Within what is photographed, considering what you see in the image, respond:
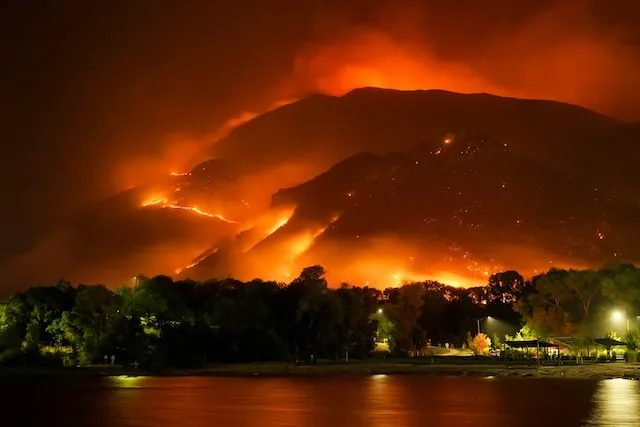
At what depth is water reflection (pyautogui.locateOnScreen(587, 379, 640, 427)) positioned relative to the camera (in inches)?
1107

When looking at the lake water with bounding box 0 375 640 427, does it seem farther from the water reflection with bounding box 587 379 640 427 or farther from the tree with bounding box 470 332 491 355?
the tree with bounding box 470 332 491 355

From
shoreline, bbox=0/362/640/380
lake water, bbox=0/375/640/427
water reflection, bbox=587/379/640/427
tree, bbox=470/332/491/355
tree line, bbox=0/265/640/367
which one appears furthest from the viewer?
tree, bbox=470/332/491/355

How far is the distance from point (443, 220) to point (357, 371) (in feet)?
230

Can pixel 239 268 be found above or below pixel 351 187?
below

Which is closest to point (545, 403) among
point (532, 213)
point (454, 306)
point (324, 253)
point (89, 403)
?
point (89, 403)

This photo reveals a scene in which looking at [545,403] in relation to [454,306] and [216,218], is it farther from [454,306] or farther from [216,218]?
[216,218]

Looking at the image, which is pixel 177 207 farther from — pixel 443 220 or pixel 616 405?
pixel 616 405

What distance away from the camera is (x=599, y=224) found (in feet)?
419

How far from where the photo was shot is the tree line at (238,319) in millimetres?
64312

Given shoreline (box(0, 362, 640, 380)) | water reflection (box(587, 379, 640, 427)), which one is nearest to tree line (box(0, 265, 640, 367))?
shoreline (box(0, 362, 640, 380))

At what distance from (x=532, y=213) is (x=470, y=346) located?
189 ft

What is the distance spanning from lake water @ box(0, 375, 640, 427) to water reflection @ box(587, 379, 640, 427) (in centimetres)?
3

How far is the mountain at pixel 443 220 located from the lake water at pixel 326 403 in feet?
223

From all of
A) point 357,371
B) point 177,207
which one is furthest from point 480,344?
point 177,207
